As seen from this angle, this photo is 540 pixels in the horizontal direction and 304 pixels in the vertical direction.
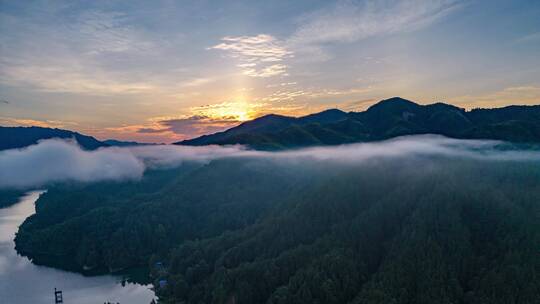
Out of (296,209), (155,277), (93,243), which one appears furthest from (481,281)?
(93,243)

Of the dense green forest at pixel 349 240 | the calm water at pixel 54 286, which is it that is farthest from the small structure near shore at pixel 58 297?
the dense green forest at pixel 349 240

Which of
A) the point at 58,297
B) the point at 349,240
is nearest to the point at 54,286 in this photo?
the point at 58,297

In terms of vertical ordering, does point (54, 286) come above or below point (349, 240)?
below

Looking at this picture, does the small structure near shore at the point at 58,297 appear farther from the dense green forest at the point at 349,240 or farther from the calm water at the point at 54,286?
the dense green forest at the point at 349,240

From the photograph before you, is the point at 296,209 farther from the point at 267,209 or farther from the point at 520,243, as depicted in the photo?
the point at 520,243

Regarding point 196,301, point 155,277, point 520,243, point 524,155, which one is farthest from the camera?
point 524,155

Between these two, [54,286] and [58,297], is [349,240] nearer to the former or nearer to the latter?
[58,297]

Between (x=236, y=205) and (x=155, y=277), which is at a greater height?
(x=236, y=205)
